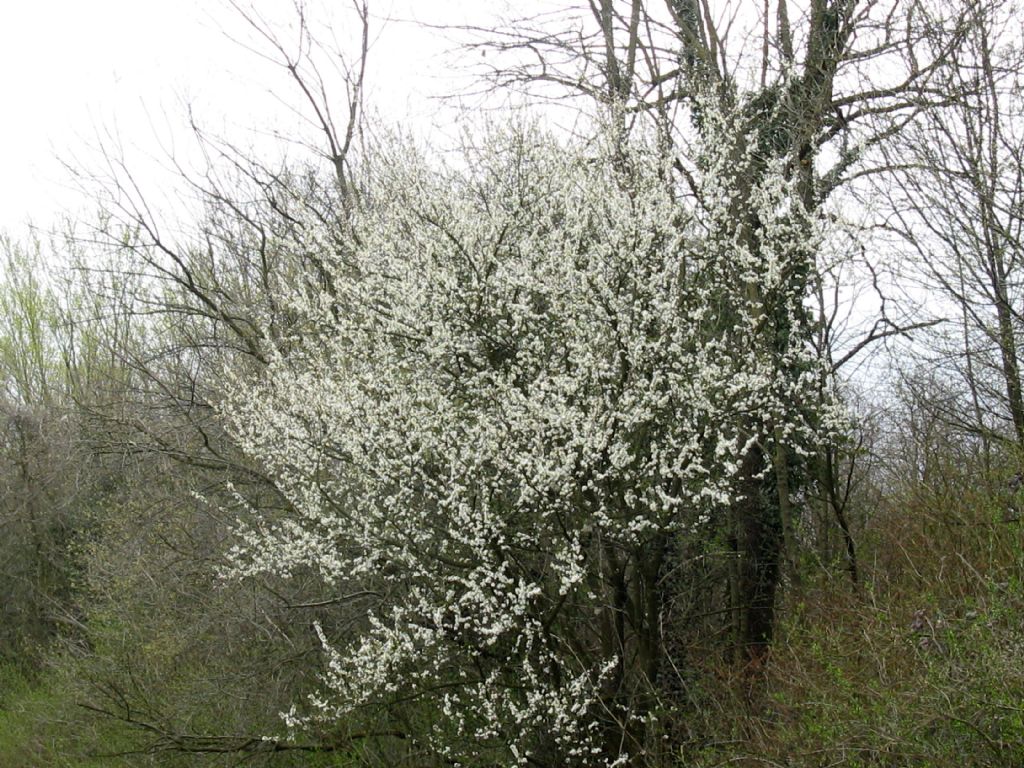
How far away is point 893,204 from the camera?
28.5ft

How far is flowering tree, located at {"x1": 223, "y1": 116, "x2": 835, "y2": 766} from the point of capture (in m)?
7.25

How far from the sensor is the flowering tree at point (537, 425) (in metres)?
7.25

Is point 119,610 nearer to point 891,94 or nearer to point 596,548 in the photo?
point 596,548

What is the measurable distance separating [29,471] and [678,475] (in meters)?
14.5

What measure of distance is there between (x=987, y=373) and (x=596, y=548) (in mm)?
3530

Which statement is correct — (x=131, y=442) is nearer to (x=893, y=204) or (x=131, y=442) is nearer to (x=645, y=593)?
(x=645, y=593)

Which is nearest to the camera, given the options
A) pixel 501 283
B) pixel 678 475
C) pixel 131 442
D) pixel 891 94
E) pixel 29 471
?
pixel 678 475

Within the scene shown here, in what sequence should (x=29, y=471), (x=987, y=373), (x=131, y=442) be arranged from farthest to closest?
(x=29, y=471) < (x=131, y=442) < (x=987, y=373)

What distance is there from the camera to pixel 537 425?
23.0 ft

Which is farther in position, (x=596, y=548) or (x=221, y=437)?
(x=221, y=437)

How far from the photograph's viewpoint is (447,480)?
735 centimetres

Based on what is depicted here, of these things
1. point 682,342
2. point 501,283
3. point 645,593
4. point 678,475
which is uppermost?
point 501,283

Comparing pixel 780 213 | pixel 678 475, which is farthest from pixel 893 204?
pixel 678 475

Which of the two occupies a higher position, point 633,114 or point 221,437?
point 633,114
